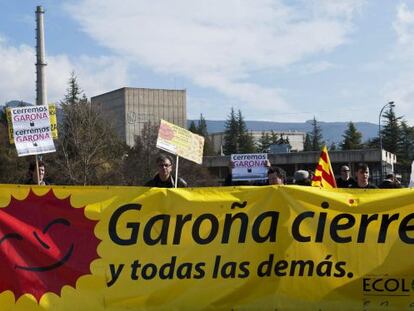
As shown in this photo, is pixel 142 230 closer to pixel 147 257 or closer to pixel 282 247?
pixel 147 257

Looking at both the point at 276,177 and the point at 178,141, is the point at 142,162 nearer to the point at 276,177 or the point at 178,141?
the point at 178,141

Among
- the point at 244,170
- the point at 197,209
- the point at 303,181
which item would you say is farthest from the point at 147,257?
the point at 244,170

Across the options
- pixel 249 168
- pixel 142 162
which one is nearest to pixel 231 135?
pixel 142 162

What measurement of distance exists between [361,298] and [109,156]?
62630 millimetres

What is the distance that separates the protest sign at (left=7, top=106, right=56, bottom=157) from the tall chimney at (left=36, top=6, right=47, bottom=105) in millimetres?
27979

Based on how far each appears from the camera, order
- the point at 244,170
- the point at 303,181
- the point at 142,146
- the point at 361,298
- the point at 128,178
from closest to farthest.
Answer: the point at 361,298, the point at 303,181, the point at 244,170, the point at 128,178, the point at 142,146

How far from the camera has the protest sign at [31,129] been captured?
1096cm

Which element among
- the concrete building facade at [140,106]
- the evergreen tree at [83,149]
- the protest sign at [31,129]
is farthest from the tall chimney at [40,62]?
the concrete building facade at [140,106]

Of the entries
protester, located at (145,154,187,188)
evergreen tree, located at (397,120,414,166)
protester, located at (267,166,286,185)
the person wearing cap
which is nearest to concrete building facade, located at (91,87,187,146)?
evergreen tree, located at (397,120,414,166)

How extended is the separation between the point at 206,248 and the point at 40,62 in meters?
37.1

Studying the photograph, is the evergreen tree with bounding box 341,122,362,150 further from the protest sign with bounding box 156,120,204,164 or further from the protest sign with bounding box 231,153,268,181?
the protest sign with bounding box 156,120,204,164

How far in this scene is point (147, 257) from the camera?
21.7ft

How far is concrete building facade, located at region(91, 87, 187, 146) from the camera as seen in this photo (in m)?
117

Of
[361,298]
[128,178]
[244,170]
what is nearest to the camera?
[361,298]
